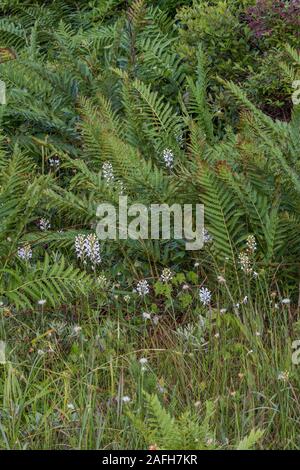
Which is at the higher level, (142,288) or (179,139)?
(179,139)

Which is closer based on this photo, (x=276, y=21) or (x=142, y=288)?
(x=142, y=288)

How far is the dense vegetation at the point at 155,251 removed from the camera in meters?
3.92

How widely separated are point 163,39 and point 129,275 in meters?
2.40

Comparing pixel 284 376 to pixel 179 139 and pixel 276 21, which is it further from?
pixel 276 21

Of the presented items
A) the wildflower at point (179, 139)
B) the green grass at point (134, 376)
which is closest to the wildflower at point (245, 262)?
the green grass at point (134, 376)

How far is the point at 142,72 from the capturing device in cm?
673

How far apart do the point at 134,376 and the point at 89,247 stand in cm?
89

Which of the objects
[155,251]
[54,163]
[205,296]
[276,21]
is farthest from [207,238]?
[276,21]

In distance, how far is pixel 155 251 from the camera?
16.8ft

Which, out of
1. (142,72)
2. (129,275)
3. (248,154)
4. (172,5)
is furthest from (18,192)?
(172,5)

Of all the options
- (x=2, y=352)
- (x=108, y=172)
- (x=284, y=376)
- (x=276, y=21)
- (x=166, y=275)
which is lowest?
(x=284, y=376)

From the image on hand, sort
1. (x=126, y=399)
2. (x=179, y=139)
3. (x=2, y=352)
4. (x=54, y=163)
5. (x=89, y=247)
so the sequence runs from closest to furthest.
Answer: (x=126, y=399) → (x=2, y=352) → (x=89, y=247) → (x=179, y=139) → (x=54, y=163)
